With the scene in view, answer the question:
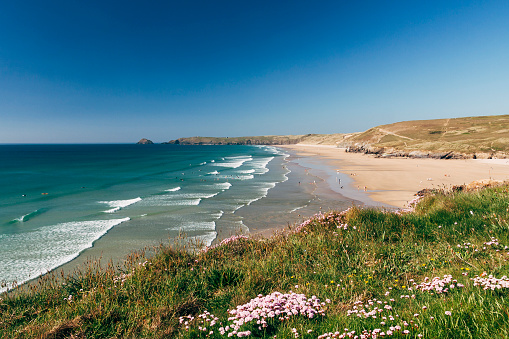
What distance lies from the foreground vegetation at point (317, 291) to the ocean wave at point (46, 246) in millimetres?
5504

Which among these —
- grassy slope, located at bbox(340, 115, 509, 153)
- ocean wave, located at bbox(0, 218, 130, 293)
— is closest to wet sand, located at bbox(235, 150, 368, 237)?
ocean wave, located at bbox(0, 218, 130, 293)

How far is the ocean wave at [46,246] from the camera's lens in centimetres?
1035

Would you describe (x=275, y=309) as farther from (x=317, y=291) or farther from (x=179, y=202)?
(x=179, y=202)

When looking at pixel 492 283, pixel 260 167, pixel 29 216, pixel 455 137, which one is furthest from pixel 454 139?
pixel 29 216

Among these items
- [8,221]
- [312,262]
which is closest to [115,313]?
[312,262]

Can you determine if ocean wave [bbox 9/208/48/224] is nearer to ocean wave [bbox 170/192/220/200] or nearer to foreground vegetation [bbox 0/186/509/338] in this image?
ocean wave [bbox 170/192/220/200]

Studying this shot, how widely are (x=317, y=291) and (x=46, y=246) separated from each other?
1400 cm

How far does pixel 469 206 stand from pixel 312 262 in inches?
242

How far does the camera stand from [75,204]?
22531mm

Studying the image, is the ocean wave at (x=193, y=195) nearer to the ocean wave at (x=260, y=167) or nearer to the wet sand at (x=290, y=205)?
the wet sand at (x=290, y=205)

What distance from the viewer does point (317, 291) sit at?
481cm

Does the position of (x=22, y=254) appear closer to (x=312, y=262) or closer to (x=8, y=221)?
(x=8, y=221)

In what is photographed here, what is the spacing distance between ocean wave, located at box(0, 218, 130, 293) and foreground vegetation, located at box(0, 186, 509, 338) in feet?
18.1

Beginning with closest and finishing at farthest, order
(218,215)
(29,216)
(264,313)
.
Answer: (264,313) → (218,215) → (29,216)
